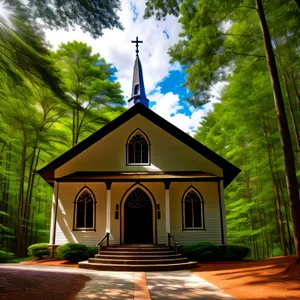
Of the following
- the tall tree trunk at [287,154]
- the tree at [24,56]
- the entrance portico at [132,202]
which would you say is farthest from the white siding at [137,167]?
the tree at [24,56]

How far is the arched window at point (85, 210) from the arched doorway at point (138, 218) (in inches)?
65.3

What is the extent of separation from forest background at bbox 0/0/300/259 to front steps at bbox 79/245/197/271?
19.3 feet

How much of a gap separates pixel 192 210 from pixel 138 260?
179 inches

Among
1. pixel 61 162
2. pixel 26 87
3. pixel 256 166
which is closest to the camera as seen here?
pixel 26 87

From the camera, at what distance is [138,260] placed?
1143 cm

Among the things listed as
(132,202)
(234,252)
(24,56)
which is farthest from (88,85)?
(24,56)

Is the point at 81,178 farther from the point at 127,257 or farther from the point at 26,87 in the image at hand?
the point at 26,87

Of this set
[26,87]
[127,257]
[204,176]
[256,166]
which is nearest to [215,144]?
[256,166]

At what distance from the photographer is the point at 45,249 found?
14.2m

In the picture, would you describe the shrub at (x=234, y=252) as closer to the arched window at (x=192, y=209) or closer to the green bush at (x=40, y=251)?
the arched window at (x=192, y=209)

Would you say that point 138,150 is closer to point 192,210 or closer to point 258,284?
point 192,210

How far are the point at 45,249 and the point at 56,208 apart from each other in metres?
1.98

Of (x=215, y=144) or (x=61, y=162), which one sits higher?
(x=215, y=144)

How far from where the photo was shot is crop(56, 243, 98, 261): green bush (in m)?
12.9
